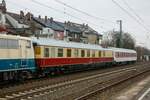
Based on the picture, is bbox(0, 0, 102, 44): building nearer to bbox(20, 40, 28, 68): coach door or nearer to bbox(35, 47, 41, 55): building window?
bbox(35, 47, 41, 55): building window

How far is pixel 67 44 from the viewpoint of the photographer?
34125 millimetres

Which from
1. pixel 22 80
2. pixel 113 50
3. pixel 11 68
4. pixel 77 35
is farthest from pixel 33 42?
pixel 77 35

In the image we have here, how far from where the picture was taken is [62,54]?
108 ft

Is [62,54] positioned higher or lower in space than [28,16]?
lower

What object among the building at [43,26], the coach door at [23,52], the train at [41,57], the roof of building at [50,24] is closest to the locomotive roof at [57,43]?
the train at [41,57]

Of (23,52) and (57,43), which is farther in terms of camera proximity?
(57,43)

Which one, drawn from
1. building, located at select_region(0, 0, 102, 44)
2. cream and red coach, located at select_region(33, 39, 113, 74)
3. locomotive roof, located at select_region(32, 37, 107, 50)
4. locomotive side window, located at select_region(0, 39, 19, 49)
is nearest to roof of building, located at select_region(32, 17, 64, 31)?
building, located at select_region(0, 0, 102, 44)

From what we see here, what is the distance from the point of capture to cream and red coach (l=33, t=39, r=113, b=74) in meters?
28.2

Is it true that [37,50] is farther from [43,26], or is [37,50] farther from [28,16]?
[43,26]

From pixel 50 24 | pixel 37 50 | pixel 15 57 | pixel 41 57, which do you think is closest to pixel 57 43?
pixel 41 57

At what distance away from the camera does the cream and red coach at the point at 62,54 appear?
92.5 feet

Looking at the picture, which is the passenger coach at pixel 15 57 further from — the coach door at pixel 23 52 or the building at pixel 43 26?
the building at pixel 43 26

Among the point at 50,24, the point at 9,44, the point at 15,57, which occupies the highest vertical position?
the point at 50,24

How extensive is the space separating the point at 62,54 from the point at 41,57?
4.83 meters
